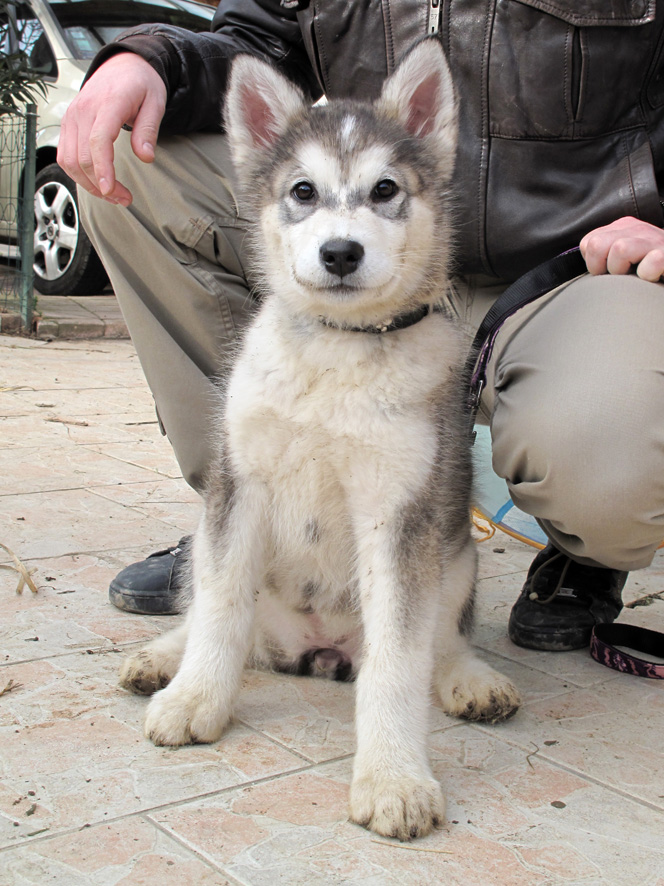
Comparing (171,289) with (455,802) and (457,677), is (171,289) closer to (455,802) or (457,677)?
(457,677)

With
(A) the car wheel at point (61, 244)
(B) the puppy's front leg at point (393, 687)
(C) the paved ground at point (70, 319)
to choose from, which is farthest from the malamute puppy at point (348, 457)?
(A) the car wheel at point (61, 244)

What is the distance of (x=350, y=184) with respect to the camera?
2.46 metres

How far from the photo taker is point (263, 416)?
7.93 feet

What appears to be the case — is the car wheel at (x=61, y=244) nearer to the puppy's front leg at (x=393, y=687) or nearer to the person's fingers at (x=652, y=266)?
the person's fingers at (x=652, y=266)

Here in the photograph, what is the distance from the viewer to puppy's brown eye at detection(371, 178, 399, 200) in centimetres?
249

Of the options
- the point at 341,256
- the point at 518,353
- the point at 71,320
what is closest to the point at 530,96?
→ the point at 518,353

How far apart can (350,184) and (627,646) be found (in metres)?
1.76

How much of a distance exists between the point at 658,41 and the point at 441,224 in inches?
33.5

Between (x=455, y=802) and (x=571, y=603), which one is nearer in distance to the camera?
(x=455, y=802)

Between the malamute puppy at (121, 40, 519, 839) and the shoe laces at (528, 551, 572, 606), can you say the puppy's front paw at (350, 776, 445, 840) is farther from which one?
the shoe laces at (528, 551, 572, 606)

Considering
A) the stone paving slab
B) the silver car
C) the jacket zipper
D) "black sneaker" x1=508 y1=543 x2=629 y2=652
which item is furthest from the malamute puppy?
the silver car

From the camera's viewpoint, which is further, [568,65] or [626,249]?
[568,65]

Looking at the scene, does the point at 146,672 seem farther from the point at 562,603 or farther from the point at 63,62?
the point at 63,62

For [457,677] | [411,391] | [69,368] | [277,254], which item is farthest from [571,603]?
[69,368]
